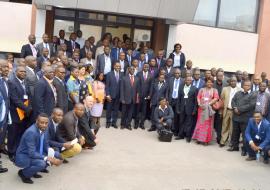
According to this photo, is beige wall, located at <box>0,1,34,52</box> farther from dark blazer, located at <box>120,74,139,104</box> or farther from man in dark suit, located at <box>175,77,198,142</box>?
man in dark suit, located at <box>175,77,198,142</box>

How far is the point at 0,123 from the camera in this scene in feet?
24.1

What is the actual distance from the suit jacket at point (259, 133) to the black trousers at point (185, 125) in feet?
5.86

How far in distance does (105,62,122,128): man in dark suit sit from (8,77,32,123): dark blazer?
3746 mm

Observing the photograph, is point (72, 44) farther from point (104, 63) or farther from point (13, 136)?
point (13, 136)

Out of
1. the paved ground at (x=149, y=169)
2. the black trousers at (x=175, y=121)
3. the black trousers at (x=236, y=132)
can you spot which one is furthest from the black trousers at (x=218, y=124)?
the black trousers at (x=175, y=121)

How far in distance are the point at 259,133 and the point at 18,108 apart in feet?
17.6

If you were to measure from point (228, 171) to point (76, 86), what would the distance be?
388 centimetres

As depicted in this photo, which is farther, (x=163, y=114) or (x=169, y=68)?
(x=169, y=68)

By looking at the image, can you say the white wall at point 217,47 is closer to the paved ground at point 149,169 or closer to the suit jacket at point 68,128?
the paved ground at point 149,169

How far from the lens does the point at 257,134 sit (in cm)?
969

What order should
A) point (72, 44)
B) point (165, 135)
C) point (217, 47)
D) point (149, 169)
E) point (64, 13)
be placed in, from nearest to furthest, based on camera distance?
1. point (149, 169)
2. point (165, 135)
3. point (72, 44)
4. point (64, 13)
5. point (217, 47)

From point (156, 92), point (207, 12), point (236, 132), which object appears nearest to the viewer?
point (236, 132)

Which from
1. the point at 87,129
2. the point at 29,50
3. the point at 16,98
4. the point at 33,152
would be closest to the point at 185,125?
the point at 87,129

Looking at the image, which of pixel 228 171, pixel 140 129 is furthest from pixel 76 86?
pixel 228 171
